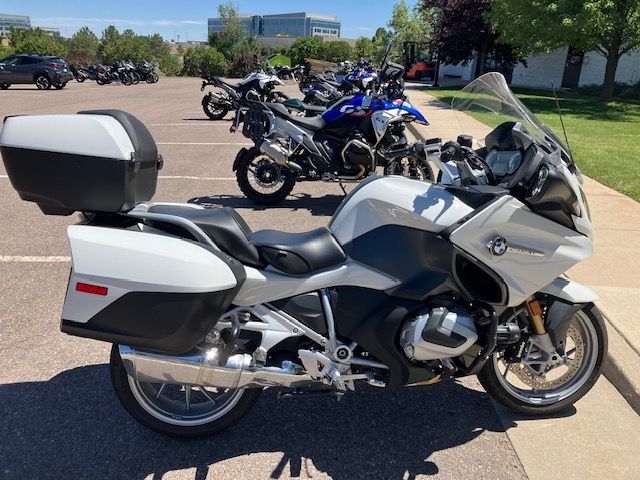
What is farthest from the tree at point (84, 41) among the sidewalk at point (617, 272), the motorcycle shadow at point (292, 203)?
the sidewalk at point (617, 272)

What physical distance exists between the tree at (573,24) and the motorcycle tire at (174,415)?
58.0ft

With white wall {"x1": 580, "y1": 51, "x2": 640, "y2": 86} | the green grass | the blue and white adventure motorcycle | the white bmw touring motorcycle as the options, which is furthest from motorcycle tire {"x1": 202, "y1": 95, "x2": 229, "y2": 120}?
white wall {"x1": 580, "y1": 51, "x2": 640, "y2": 86}

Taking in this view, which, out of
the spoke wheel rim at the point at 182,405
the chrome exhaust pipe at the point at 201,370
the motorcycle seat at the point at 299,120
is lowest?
the spoke wheel rim at the point at 182,405

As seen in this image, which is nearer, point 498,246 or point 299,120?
point 498,246

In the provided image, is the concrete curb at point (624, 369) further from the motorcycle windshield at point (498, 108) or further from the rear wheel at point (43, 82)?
the rear wheel at point (43, 82)

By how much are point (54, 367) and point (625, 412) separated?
10.9ft

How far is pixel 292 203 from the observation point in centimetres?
704

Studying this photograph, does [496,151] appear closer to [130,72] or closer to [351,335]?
[351,335]

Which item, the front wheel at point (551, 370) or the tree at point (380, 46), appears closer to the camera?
the front wheel at point (551, 370)

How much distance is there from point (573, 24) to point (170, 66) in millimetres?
40267

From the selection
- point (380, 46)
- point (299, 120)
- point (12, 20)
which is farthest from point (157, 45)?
point (12, 20)

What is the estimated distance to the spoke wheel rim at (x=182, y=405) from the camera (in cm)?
260

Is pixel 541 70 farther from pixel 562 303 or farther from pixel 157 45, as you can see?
pixel 157 45

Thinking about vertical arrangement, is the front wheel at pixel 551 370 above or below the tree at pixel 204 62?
below
